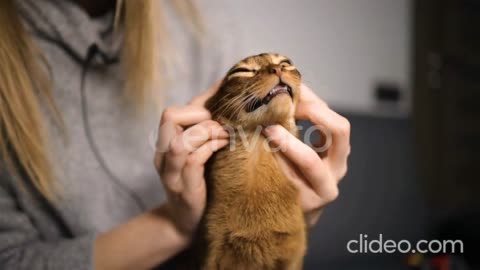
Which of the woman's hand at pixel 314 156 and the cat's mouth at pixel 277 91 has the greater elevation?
the cat's mouth at pixel 277 91

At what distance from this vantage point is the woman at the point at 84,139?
418mm

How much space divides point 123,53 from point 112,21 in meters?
0.04

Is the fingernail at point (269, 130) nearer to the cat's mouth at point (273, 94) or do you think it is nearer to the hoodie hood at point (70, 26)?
the cat's mouth at point (273, 94)

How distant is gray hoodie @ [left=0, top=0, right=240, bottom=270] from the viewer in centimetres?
43

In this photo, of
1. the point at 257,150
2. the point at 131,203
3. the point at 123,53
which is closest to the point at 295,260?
the point at 257,150

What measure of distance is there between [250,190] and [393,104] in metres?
0.24

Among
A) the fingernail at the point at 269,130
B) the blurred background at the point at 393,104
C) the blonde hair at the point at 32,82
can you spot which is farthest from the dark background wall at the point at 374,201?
the blonde hair at the point at 32,82

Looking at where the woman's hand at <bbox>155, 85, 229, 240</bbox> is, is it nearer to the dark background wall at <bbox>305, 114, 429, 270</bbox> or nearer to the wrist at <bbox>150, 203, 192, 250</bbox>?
the wrist at <bbox>150, 203, 192, 250</bbox>

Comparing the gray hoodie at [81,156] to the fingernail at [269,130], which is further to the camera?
the gray hoodie at [81,156]

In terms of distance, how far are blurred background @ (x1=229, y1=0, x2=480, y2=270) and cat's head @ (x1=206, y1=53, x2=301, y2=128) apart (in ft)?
0.24

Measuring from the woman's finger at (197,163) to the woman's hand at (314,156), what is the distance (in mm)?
48

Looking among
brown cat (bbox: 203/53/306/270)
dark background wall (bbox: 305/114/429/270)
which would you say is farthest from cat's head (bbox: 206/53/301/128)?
dark background wall (bbox: 305/114/429/270)

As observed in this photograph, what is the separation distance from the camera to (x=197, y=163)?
35 cm

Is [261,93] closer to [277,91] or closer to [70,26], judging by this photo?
[277,91]
